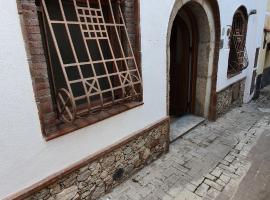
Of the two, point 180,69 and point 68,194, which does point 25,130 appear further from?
point 180,69

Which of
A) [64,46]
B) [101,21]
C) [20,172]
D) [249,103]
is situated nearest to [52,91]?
[64,46]

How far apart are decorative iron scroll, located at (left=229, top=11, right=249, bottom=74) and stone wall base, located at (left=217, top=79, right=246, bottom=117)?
0.54m

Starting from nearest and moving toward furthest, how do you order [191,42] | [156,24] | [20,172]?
[20,172]
[156,24]
[191,42]

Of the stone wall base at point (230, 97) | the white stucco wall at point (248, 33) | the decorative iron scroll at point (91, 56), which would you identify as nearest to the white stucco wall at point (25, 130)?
the decorative iron scroll at point (91, 56)

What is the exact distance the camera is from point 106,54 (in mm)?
2781

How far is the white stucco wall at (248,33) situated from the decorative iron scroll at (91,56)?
114 inches

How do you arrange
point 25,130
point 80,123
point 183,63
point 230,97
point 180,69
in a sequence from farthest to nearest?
1. point 230,97
2. point 180,69
3. point 183,63
4. point 80,123
5. point 25,130

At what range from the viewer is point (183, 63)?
5148 millimetres

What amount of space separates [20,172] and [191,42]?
173 inches

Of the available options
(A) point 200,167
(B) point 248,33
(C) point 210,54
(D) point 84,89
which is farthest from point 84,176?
(B) point 248,33

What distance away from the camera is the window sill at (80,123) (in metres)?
2.10

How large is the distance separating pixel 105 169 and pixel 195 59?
11.6ft

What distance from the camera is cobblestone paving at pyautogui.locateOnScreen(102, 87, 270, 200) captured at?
290 cm

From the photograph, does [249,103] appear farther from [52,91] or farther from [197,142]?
[52,91]
